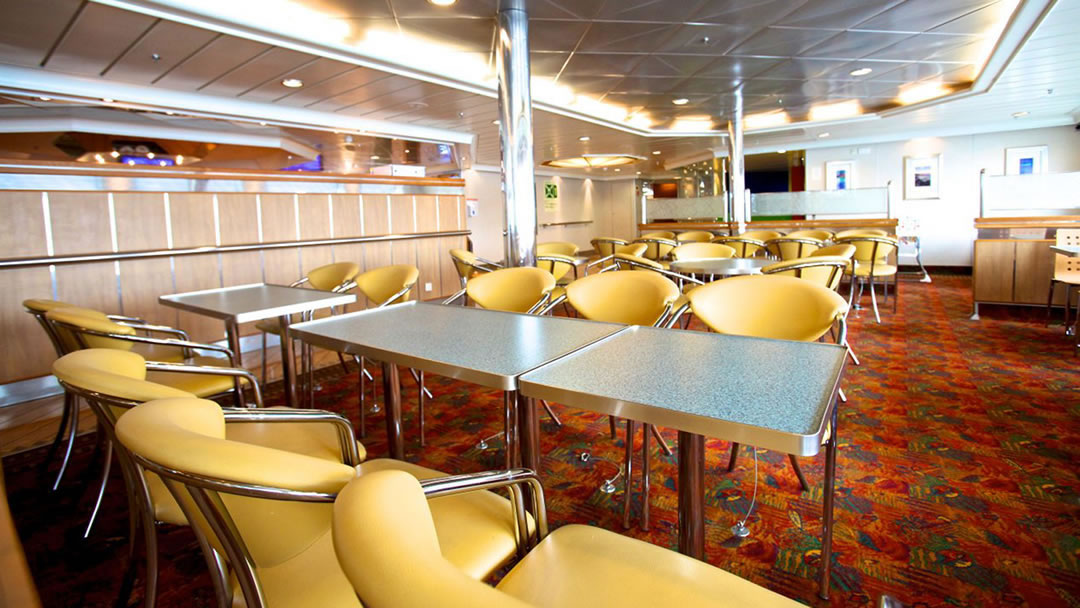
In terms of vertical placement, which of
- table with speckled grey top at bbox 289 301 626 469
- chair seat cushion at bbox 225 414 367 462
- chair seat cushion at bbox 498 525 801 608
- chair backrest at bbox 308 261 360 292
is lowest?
chair seat cushion at bbox 498 525 801 608

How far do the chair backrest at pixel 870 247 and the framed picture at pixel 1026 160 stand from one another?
641 centimetres

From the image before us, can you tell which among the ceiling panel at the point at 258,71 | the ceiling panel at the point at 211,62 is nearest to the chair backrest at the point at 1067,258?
the ceiling panel at the point at 258,71

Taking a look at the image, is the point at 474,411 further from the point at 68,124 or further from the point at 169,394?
the point at 68,124

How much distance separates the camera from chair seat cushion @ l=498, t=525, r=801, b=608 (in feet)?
2.98

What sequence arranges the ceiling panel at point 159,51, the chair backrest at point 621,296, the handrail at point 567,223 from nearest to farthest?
the chair backrest at point 621,296 < the ceiling panel at point 159,51 < the handrail at point 567,223

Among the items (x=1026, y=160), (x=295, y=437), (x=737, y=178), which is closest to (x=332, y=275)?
(x=295, y=437)

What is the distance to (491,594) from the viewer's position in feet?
1.51

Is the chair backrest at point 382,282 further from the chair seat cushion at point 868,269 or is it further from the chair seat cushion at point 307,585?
the chair seat cushion at point 868,269

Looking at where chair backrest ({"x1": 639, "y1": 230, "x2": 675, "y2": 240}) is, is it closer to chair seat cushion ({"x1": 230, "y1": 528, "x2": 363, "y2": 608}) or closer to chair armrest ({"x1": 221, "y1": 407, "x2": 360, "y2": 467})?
chair armrest ({"x1": 221, "y1": 407, "x2": 360, "y2": 467})

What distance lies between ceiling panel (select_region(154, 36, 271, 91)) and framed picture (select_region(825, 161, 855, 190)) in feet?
36.8

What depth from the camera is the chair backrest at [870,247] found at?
19.0ft

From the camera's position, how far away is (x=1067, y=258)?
4.77m

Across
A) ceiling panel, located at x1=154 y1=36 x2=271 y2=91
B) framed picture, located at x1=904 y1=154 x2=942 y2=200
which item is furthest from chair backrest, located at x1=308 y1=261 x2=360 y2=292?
framed picture, located at x1=904 y1=154 x2=942 y2=200

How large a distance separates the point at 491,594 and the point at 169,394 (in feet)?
3.23
